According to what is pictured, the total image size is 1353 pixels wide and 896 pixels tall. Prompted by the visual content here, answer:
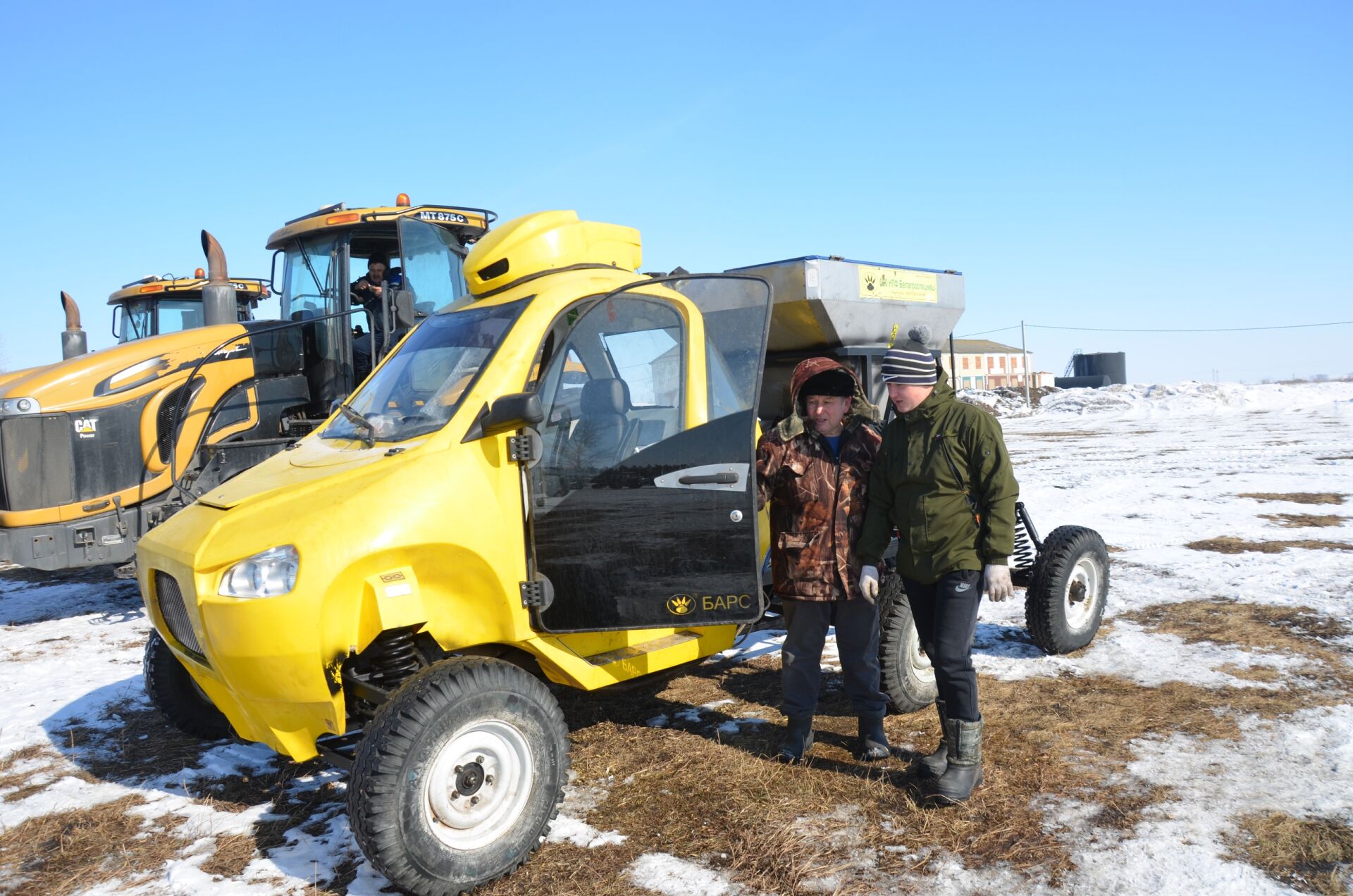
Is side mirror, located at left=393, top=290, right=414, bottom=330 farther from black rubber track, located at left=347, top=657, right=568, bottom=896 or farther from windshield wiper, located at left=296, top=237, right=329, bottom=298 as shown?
windshield wiper, located at left=296, top=237, right=329, bottom=298

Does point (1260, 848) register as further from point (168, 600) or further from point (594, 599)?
point (168, 600)

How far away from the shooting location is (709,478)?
12.9ft

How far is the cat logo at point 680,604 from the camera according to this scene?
3912 mm

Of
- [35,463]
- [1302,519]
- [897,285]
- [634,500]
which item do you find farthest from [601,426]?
[1302,519]

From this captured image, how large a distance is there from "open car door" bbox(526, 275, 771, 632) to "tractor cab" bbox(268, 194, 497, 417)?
159 inches

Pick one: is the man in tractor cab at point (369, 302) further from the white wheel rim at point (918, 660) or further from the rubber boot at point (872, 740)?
the rubber boot at point (872, 740)

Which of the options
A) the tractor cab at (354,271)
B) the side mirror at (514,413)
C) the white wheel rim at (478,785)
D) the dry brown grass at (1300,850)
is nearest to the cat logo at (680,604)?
the white wheel rim at (478,785)

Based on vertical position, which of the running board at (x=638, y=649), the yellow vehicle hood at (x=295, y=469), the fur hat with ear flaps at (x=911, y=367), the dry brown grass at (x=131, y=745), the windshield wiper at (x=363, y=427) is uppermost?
the fur hat with ear flaps at (x=911, y=367)

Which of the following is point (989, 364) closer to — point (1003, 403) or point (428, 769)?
point (1003, 403)

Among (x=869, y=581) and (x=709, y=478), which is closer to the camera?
(x=709, y=478)

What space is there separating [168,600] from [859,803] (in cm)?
301

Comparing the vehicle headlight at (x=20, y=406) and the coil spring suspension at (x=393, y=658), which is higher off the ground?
the vehicle headlight at (x=20, y=406)

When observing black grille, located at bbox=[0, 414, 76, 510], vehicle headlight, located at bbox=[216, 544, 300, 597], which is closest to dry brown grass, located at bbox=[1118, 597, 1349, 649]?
vehicle headlight, located at bbox=[216, 544, 300, 597]

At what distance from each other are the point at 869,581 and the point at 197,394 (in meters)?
6.46
